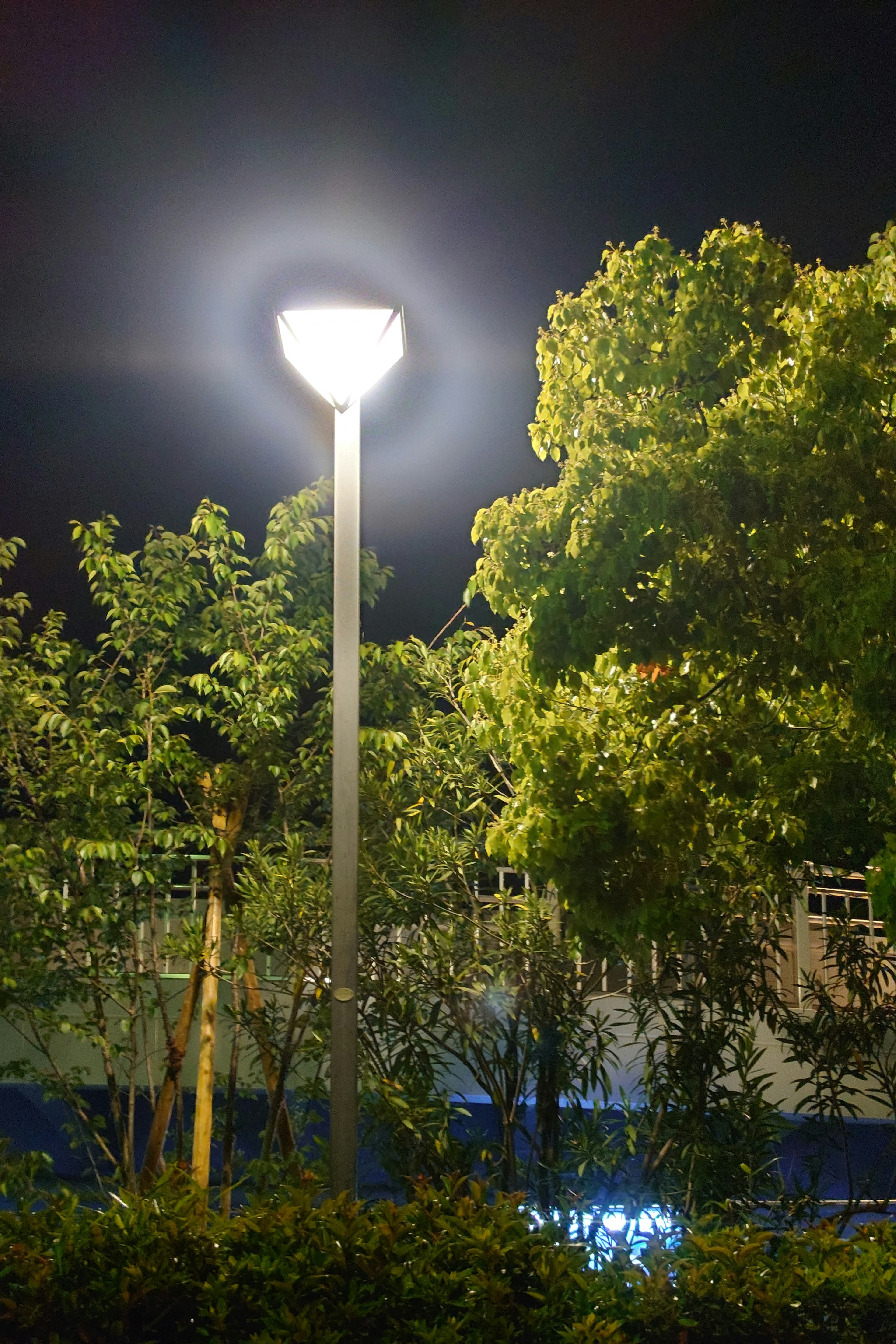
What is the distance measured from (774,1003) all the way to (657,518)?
2.45 m

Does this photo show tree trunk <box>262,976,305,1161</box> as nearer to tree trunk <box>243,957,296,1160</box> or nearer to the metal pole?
tree trunk <box>243,957,296,1160</box>

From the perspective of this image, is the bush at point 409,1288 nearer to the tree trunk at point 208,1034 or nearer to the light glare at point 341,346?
the tree trunk at point 208,1034

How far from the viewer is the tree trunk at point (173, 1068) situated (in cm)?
614

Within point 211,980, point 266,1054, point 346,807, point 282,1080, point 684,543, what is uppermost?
point 684,543

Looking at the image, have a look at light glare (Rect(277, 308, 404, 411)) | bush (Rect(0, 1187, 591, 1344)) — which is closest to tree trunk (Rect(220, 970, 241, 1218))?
bush (Rect(0, 1187, 591, 1344))

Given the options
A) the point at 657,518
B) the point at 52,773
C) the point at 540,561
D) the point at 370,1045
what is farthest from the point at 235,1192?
the point at 657,518

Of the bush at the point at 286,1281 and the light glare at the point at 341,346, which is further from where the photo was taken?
the light glare at the point at 341,346

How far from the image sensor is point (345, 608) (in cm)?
436

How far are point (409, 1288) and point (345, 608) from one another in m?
2.33

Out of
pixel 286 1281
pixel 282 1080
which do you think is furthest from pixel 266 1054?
pixel 286 1281

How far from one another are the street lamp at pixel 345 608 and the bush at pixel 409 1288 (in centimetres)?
54

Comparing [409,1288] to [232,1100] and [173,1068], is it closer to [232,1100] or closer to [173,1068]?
[173,1068]

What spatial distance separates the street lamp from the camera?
13.0 ft

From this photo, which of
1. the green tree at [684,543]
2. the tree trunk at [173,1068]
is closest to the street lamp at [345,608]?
the green tree at [684,543]
